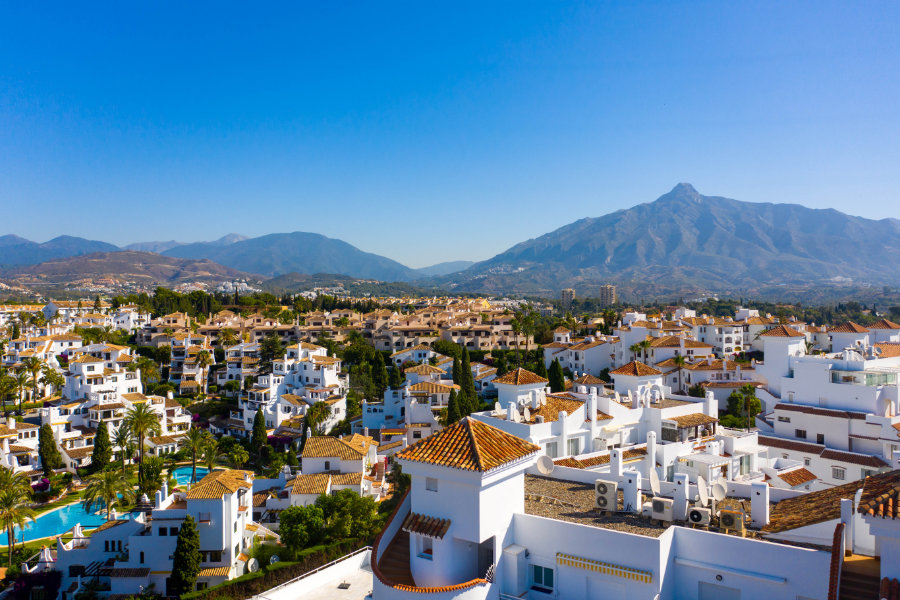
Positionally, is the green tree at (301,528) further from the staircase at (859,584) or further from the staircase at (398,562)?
the staircase at (859,584)

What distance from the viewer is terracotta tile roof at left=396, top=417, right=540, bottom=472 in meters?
12.9

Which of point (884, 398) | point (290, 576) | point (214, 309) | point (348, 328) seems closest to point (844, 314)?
point (348, 328)

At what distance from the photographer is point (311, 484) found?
33.0 metres

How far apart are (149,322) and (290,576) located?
6854 cm

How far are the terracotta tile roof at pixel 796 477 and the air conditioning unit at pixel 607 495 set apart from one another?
1032cm

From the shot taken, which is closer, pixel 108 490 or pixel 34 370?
pixel 108 490

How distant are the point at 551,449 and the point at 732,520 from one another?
498 inches

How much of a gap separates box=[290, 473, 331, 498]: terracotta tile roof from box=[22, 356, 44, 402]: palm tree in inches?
1477

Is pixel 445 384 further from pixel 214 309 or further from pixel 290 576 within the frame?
pixel 214 309

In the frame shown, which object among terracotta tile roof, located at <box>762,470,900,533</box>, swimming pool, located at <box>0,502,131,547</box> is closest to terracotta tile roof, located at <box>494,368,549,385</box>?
terracotta tile roof, located at <box>762,470,900,533</box>

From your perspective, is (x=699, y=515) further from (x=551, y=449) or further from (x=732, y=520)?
(x=551, y=449)

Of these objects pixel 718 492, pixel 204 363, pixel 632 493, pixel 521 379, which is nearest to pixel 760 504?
pixel 718 492

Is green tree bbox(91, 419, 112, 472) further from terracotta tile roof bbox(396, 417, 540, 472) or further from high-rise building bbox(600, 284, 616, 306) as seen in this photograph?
high-rise building bbox(600, 284, 616, 306)

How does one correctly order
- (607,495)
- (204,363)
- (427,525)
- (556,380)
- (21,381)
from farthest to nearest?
(204,363) → (21,381) → (556,380) → (607,495) → (427,525)
